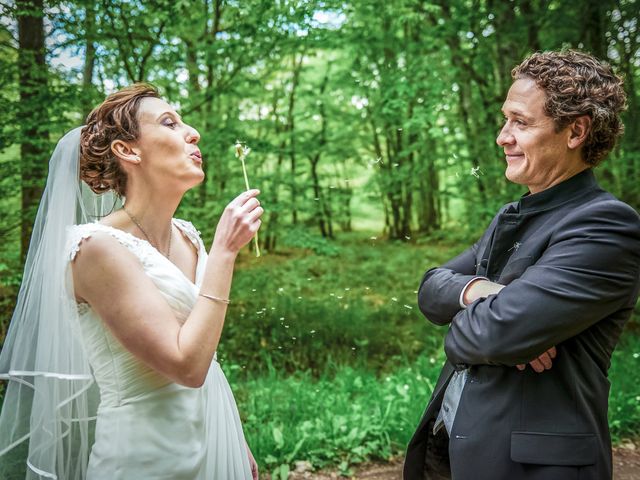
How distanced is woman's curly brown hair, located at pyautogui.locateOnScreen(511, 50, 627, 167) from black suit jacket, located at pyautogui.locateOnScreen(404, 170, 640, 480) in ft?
0.51

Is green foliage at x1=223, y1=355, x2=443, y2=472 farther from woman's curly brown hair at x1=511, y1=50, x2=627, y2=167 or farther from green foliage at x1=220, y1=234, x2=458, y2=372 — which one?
woman's curly brown hair at x1=511, y1=50, x2=627, y2=167

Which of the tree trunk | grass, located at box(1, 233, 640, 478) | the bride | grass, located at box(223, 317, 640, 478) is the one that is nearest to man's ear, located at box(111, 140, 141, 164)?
the bride

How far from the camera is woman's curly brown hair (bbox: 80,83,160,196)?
1.95 m

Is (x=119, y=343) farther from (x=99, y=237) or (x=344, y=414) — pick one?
(x=344, y=414)

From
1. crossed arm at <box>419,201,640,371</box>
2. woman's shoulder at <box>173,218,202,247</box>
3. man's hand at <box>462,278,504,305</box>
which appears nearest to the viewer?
crossed arm at <box>419,201,640,371</box>

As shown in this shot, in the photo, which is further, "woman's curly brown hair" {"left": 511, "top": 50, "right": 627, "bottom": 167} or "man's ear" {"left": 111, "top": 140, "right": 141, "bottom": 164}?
"man's ear" {"left": 111, "top": 140, "right": 141, "bottom": 164}

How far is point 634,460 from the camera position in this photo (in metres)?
4.08

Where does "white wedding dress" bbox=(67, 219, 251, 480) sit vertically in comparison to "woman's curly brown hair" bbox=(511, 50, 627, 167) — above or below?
below

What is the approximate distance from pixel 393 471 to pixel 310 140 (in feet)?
15.4

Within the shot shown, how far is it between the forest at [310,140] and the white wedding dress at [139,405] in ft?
5.37

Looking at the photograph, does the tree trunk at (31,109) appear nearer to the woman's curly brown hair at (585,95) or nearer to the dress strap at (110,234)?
the dress strap at (110,234)

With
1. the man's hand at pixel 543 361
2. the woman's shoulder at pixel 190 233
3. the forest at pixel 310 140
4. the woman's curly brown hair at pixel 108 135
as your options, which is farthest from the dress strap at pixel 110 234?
the forest at pixel 310 140

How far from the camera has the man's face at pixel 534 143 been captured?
1853mm

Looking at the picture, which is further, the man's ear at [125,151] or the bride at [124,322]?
the man's ear at [125,151]
